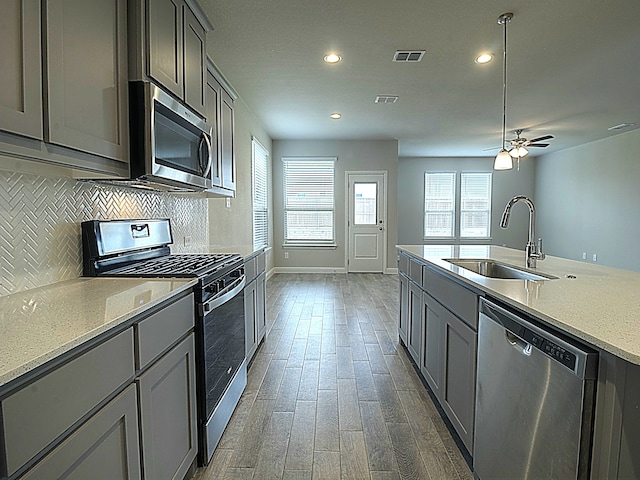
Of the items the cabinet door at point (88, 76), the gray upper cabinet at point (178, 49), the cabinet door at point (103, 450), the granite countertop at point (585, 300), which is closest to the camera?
the cabinet door at point (103, 450)

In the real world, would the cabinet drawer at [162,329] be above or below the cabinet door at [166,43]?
below

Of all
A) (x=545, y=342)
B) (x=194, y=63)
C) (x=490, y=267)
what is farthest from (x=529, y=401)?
(x=194, y=63)

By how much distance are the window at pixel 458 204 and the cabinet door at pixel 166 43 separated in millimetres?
8852

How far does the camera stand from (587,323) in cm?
111

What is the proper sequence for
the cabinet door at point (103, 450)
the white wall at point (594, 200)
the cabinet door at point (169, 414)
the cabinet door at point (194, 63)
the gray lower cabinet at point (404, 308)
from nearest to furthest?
1. the cabinet door at point (103, 450)
2. the cabinet door at point (169, 414)
3. the cabinet door at point (194, 63)
4. the gray lower cabinet at point (404, 308)
5. the white wall at point (594, 200)

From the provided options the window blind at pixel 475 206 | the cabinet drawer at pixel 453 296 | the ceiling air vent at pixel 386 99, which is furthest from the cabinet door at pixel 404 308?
the window blind at pixel 475 206

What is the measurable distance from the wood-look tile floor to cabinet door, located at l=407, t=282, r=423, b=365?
0.53 ft

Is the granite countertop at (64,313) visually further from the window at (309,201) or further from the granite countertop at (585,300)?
the window at (309,201)

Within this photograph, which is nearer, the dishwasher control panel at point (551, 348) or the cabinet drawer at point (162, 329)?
the dishwasher control panel at point (551, 348)

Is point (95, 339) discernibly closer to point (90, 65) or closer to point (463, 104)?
point (90, 65)

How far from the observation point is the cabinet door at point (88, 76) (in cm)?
123

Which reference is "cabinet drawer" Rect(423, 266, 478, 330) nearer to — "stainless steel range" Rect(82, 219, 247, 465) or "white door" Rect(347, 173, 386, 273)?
"stainless steel range" Rect(82, 219, 247, 465)

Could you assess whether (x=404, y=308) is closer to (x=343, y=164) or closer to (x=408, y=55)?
(x=408, y=55)

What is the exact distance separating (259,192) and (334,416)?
15.8 feet
